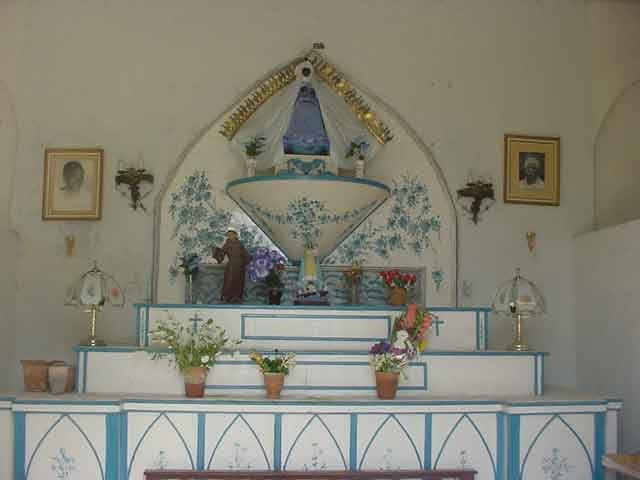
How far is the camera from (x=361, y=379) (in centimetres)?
589

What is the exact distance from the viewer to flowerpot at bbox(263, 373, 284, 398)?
18.6ft

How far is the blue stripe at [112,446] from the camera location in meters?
5.36

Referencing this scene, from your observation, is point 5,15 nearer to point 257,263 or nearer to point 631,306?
point 257,263

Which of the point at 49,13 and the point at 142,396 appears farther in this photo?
the point at 49,13

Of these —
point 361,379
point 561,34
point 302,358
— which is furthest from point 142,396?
point 561,34

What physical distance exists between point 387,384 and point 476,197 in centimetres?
296

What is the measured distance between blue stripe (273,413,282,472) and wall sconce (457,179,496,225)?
3510 mm

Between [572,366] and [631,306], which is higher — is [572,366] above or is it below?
below

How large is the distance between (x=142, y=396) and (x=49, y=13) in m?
4.37

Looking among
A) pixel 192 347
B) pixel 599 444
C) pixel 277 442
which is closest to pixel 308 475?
pixel 277 442

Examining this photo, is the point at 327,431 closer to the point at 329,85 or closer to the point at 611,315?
the point at 611,315

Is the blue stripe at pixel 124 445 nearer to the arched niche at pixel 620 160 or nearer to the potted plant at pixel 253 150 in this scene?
the potted plant at pixel 253 150

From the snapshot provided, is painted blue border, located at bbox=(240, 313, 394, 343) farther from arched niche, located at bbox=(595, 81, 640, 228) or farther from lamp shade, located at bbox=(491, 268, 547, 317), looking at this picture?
arched niche, located at bbox=(595, 81, 640, 228)

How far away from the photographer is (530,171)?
→ 8.20 metres
